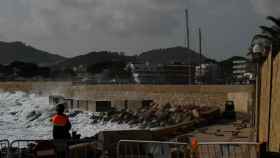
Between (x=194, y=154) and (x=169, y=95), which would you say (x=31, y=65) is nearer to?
(x=169, y=95)

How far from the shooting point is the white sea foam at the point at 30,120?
43559 mm

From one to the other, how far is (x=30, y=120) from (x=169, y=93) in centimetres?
1675

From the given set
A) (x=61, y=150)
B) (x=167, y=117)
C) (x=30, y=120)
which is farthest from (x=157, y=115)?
(x=61, y=150)

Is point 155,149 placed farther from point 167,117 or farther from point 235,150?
point 167,117

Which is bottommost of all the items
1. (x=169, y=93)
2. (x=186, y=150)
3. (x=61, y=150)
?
(x=61, y=150)

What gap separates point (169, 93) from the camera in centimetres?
4941

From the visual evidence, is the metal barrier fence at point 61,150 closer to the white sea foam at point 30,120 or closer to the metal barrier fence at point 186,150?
the metal barrier fence at point 186,150

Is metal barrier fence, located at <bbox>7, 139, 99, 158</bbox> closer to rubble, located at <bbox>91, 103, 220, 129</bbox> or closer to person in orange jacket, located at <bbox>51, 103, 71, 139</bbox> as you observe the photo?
person in orange jacket, located at <bbox>51, 103, 71, 139</bbox>

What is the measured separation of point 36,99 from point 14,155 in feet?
218

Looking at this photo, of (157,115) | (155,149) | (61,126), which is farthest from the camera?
(157,115)

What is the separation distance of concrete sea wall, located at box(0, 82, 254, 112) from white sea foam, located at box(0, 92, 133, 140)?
12.7 feet

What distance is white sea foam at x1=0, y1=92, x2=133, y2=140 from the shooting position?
43559 mm

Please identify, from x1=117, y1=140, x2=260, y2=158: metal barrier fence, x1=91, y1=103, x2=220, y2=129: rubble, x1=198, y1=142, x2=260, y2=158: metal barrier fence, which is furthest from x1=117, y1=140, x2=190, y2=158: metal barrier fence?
x1=91, y1=103, x2=220, y2=129: rubble

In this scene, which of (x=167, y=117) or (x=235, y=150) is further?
(x=167, y=117)
